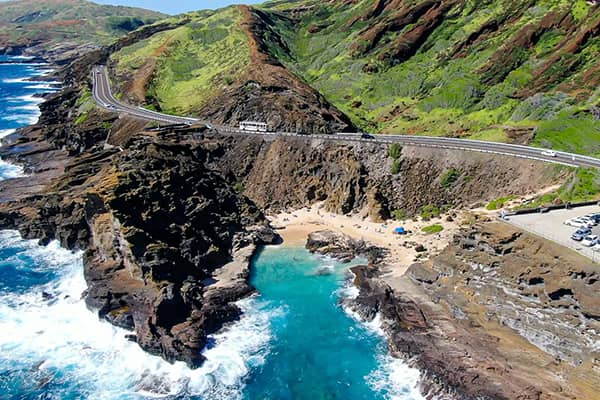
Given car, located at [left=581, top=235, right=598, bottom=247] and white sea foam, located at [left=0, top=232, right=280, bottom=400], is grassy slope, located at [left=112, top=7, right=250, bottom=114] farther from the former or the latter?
car, located at [left=581, top=235, right=598, bottom=247]

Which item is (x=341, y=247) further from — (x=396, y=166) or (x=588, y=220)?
(x=588, y=220)

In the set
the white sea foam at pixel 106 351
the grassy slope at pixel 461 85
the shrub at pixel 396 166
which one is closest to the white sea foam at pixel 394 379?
the white sea foam at pixel 106 351

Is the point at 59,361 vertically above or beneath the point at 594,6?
beneath

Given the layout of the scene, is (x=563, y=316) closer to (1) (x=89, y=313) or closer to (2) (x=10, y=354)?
(1) (x=89, y=313)

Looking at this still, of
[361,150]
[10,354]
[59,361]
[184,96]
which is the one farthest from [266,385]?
[184,96]

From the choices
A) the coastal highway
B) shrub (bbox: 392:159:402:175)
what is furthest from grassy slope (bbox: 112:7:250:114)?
shrub (bbox: 392:159:402:175)

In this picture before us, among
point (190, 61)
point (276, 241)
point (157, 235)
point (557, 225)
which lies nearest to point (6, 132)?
point (190, 61)

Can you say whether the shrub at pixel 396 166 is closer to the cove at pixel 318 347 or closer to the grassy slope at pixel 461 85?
the grassy slope at pixel 461 85
